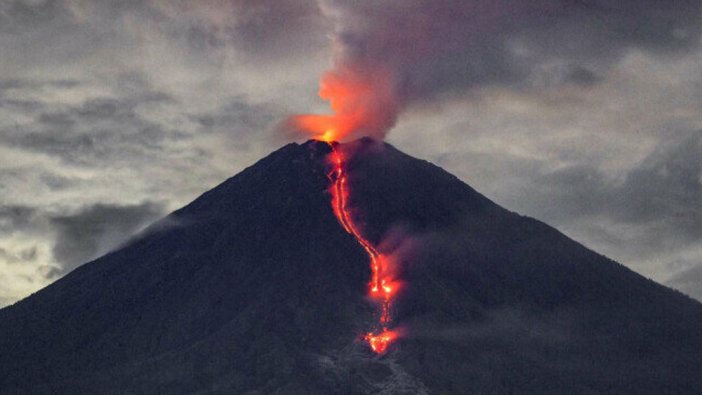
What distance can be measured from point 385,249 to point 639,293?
29.0 metres

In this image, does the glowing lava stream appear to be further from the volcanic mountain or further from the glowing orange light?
the volcanic mountain

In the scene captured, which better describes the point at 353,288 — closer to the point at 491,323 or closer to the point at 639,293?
the point at 491,323

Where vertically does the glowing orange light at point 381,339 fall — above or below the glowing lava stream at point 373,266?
below

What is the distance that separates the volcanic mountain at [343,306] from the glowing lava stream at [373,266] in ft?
3.11

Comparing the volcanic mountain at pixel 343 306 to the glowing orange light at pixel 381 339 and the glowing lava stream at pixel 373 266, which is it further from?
the glowing lava stream at pixel 373 266

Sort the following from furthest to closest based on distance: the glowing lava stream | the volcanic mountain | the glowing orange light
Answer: the glowing lava stream → the glowing orange light → the volcanic mountain

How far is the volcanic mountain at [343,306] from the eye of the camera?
12712cm

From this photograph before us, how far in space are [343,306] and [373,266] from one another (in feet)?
37.0

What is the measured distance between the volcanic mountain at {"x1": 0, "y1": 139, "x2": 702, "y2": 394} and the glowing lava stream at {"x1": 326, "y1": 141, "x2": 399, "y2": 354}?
95 centimetres

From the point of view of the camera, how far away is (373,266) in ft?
→ 480

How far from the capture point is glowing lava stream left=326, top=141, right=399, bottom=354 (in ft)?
428

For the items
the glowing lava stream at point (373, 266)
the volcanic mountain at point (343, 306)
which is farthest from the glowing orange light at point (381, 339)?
the volcanic mountain at point (343, 306)

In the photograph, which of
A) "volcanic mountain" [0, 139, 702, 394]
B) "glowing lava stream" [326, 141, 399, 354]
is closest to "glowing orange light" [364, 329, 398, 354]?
"glowing lava stream" [326, 141, 399, 354]

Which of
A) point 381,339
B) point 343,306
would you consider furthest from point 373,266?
point 381,339
